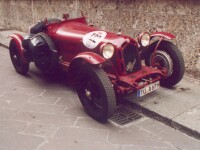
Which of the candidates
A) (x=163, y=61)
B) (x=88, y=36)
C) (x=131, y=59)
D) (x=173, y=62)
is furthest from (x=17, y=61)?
(x=173, y=62)

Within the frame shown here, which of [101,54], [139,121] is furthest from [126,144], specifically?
[101,54]

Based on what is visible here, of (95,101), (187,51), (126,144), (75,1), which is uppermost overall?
(75,1)

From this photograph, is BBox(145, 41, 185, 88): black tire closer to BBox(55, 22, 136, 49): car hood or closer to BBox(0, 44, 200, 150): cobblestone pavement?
BBox(55, 22, 136, 49): car hood

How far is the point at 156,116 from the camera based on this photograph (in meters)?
3.93

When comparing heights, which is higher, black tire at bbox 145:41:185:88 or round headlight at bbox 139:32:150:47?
round headlight at bbox 139:32:150:47

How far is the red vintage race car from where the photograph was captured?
3.75 m

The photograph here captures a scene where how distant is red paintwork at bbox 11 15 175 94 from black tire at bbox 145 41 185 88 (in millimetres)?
157

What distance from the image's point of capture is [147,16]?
18.7 feet

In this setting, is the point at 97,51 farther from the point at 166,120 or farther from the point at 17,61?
the point at 17,61

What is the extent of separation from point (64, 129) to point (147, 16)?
3.04m

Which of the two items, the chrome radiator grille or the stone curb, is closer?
the stone curb

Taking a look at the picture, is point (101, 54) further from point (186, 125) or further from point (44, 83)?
point (44, 83)

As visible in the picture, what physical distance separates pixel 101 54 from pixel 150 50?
4.03 feet

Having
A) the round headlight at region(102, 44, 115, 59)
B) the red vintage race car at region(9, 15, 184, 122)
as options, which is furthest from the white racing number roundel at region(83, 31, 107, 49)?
the round headlight at region(102, 44, 115, 59)
